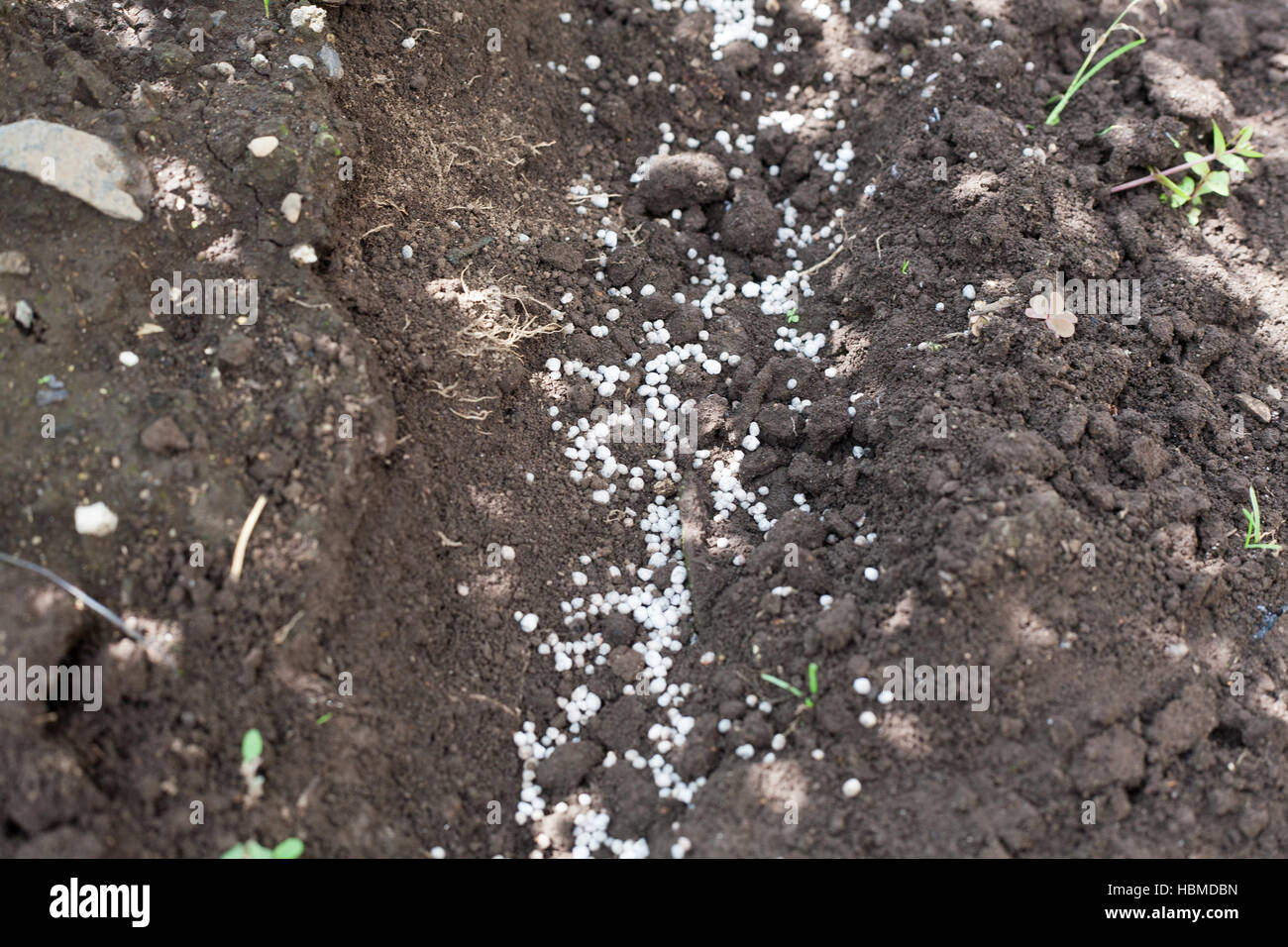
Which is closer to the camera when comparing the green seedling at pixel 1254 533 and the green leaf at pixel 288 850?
the green leaf at pixel 288 850

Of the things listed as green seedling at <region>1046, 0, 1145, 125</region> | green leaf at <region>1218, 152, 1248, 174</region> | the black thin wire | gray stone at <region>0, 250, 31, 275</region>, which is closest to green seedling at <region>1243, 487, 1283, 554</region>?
green leaf at <region>1218, 152, 1248, 174</region>

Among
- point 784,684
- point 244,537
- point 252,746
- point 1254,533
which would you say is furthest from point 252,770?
point 1254,533

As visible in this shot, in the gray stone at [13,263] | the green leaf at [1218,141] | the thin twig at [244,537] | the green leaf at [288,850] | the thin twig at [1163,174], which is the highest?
the green leaf at [1218,141]

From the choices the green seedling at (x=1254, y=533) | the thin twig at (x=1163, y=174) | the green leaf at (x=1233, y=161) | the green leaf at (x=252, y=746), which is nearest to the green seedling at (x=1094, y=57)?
the thin twig at (x=1163, y=174)

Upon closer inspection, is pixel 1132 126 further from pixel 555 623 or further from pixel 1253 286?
pixel 555 623

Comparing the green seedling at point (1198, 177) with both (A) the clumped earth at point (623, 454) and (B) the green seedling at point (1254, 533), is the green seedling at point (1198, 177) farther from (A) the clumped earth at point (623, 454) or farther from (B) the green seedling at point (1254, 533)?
(B) the green seedling at point (1254, 533)

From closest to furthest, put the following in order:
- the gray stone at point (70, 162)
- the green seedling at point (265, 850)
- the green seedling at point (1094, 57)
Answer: the green seedling at point (265, 850)
the gray stone at point (70, 162)
the green seedling at point (1094, 57)

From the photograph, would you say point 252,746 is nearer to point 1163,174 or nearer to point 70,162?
point 70,162
